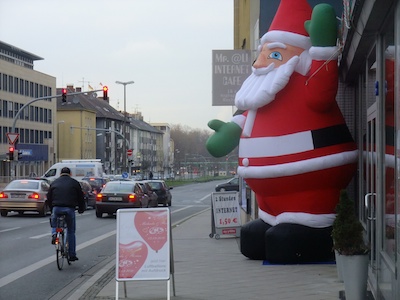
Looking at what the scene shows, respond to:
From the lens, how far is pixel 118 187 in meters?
29.6

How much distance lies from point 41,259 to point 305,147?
19.4ft

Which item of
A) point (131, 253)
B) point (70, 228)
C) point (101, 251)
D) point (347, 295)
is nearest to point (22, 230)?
point (101, 251)

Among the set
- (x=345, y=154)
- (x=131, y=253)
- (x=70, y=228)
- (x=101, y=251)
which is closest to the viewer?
(x=131, y=253)

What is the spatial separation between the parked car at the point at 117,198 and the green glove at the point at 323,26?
1824 centimetres

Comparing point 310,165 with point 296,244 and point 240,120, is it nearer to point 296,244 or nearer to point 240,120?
point 296,244

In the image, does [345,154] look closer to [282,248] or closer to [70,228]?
[282,248]

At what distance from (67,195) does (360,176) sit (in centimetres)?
495

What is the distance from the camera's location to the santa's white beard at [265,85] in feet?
37.7

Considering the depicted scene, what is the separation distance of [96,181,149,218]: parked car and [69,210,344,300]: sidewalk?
1479 cm

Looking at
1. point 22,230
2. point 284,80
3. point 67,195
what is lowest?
point 22,230

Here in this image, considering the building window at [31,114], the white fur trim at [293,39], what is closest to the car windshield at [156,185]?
the white fur trim at [293,39]

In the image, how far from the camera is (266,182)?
38.4 feet

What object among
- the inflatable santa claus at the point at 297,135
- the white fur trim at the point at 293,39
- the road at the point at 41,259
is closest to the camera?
the road at the point at 41,259

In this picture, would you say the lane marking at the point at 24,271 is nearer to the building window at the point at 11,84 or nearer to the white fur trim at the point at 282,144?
the white fur trim at the point at 282,144
